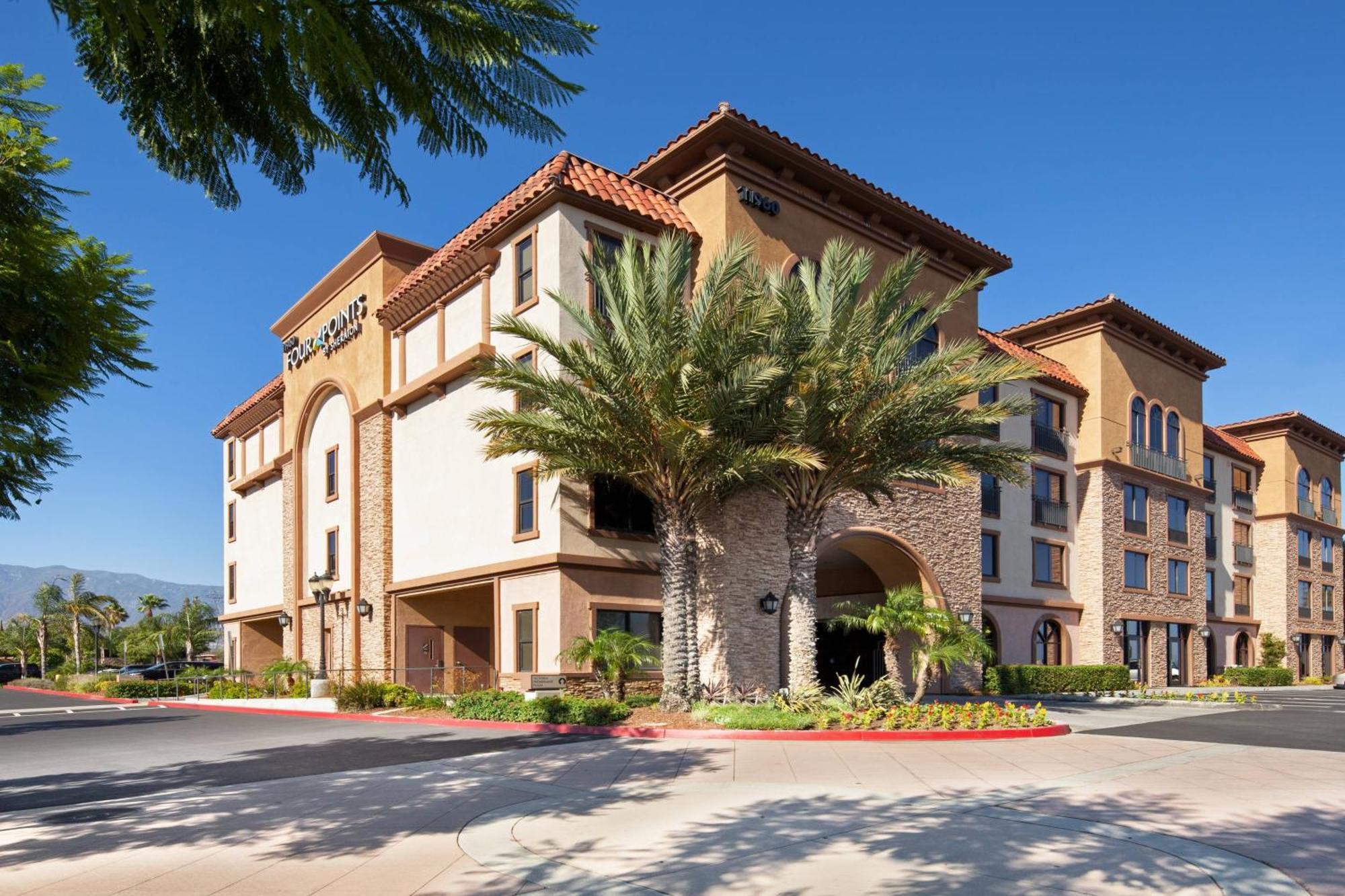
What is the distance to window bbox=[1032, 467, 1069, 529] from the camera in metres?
35.5

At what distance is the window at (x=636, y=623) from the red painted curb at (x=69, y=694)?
2180cm

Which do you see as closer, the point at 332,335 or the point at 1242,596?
the point at 332,335

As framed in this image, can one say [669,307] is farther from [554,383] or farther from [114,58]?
[114,58]

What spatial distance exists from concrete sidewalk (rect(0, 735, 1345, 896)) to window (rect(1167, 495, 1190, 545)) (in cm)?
2966

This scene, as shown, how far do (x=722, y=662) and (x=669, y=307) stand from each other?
8.20 m

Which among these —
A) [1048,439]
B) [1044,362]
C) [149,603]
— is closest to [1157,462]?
[1048,439]

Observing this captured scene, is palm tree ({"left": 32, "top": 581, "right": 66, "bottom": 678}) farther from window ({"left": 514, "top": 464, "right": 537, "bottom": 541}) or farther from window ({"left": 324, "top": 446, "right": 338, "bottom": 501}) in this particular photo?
window ({"left": 514, "top": 464, "right": 537, "bottom": 541})

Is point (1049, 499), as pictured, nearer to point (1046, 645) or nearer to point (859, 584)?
point (1046, 645)

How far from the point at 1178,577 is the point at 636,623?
2880 centimetres

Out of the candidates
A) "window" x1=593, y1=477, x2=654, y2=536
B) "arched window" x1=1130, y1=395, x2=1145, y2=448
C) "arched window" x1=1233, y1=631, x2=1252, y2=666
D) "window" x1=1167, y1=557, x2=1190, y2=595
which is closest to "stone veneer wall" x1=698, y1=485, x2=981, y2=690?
"window" x1=593, y1=477, x2=654, y2=536

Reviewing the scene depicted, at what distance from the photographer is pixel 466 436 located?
25.3m

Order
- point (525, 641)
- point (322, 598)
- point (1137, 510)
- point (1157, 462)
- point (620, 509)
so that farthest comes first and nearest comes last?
1. point (1157, 462)
2. point (1137, 510)
3. point (322, 598)
4. point (620, 509)
5. point (525, 641)

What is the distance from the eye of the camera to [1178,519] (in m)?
41.9

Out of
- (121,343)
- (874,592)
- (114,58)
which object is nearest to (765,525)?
(874,592)
